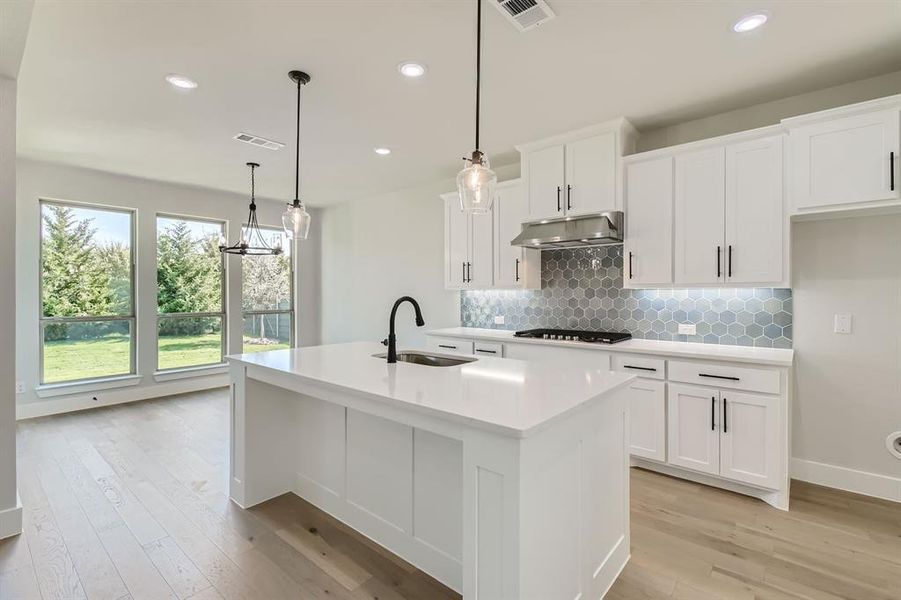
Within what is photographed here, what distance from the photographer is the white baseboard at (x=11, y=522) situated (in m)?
2.29

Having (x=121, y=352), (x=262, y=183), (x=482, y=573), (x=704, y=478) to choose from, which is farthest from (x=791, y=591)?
(x=121, y=352)

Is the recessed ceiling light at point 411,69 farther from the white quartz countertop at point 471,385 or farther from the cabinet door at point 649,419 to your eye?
the cabinet door at point 649,419

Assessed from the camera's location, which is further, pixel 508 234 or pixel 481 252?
pixel 481 252

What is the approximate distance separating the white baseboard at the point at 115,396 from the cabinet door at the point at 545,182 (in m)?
4.94

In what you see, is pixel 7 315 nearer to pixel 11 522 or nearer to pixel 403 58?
pixel 11 522

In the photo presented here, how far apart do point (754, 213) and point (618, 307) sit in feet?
4.21

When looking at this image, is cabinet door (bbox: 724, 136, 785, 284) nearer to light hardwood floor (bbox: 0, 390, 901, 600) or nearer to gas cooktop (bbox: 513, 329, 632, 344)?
gas cooktop (bbox: 513, 329, 632, 344)

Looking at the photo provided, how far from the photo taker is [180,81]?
2.75 meters

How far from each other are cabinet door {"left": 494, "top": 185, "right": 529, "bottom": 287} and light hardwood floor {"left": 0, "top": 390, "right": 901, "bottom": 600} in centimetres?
204

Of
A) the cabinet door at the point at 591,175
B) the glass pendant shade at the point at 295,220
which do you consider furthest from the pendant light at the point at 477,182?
the cabinet door at the point at 591,175

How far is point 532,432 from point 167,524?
240 centimetres

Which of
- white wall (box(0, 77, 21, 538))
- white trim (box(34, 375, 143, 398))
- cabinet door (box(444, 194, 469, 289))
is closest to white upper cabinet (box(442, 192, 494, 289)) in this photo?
cabinet door (box(444, 194, 469, 289))

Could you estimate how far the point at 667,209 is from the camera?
3221 millimetres

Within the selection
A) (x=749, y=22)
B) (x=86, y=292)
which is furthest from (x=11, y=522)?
(x=749, y=22)
